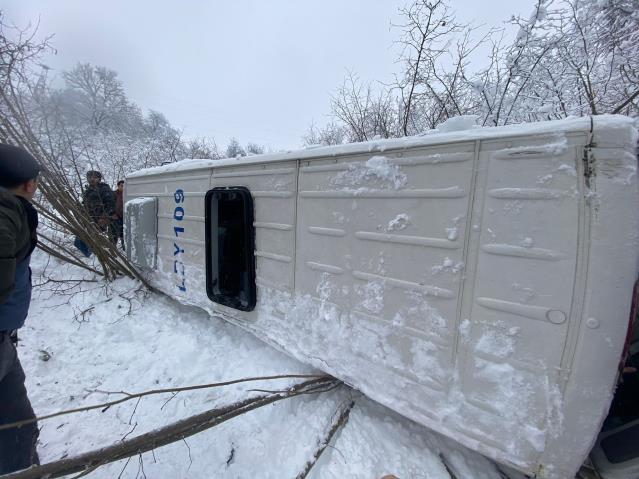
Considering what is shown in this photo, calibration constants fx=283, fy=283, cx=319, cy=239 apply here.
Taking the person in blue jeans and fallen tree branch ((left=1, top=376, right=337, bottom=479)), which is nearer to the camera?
the person in blue jeans

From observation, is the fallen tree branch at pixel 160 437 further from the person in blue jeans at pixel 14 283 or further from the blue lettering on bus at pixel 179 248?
the blue lettering on bus at pixel 179 248

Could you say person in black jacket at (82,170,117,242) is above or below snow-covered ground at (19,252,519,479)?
above

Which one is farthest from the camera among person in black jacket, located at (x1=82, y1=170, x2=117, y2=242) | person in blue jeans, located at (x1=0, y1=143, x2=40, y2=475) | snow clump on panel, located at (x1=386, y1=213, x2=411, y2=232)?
person in black jacket, located at (x1=82, y1=170, x2=117, y2=242)

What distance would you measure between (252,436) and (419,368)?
4.44 ft

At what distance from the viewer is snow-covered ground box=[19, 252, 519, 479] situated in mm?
1891

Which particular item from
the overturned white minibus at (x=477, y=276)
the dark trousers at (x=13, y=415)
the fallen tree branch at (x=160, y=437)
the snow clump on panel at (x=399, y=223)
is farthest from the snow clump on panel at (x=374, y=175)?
the dark trousers at (x=13, y=415)

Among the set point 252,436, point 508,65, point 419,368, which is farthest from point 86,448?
point 508,65

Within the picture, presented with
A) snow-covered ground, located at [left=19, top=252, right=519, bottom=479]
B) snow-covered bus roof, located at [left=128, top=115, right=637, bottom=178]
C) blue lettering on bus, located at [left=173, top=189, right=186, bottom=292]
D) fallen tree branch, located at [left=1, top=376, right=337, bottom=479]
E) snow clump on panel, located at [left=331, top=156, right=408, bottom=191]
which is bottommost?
snow-covered ground, located at [left=19, top=252, right=519, bottom=479]

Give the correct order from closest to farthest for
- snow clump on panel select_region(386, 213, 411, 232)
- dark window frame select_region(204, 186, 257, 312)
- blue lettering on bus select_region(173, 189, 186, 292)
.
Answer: snow clump on panel select_region(386, 213, 411, 232) → dark window frame select_region(204, 186, 257, 312) → blue lettering on bus select_region(173, 189, 186, 292)

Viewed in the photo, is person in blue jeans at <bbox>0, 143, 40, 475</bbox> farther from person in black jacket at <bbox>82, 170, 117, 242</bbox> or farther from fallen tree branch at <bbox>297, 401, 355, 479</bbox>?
person in black jacket at <bbox>82, 170, 117, 242</bbox>

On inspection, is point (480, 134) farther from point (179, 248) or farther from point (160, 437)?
point (179, 248)

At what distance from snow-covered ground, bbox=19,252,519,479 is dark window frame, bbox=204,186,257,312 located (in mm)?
536

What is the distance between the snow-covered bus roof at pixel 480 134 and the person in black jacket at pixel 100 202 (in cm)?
432

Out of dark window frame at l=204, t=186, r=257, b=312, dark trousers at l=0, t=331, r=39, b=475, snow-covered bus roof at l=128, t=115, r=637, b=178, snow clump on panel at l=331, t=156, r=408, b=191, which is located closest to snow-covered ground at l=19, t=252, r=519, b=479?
dark trousers at l=0, t=331, r=39, b=475
